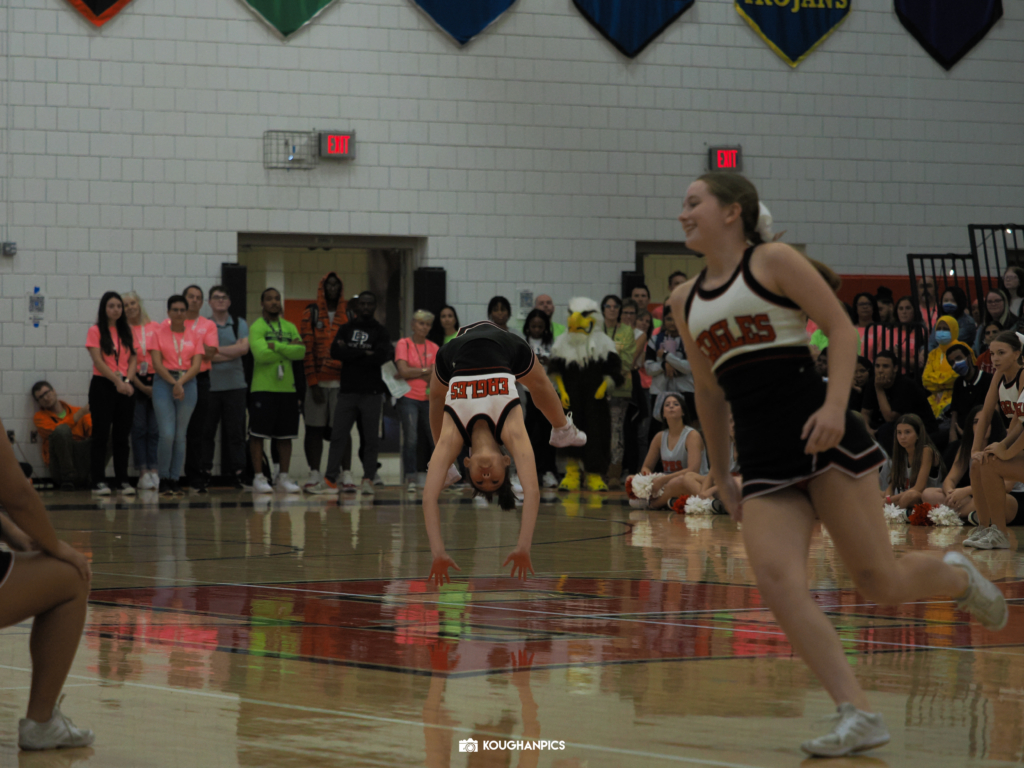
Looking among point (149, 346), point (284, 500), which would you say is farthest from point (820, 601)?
point (149, 346)

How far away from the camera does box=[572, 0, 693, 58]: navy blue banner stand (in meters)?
16.0

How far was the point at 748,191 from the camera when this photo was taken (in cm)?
362

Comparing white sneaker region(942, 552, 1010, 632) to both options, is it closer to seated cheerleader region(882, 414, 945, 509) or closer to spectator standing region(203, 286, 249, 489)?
seated cheerleader region(882, 414, 945, 509)

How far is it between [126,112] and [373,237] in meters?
3.03

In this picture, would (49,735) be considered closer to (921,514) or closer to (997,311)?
(921,514)

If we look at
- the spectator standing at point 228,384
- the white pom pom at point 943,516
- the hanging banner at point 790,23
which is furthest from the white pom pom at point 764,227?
the hanging banner at point 790,23

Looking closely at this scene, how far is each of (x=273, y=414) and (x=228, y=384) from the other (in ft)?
1.81

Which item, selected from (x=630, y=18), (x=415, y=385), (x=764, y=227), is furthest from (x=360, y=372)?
(x=764, y=227)

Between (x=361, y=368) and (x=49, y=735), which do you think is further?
(x=361, y=368)

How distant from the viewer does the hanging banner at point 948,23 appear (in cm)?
1700

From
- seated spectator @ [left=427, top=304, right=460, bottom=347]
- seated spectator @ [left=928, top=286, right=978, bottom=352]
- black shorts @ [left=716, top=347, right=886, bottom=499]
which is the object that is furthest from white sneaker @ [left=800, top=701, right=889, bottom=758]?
seated spectator @ [left=427, top=304, right=460, bottom=347]

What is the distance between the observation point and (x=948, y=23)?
1708 centimetres

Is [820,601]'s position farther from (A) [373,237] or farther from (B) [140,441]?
(A) [373,237]

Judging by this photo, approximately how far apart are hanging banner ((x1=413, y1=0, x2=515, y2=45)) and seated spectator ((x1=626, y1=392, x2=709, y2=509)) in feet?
18.9
